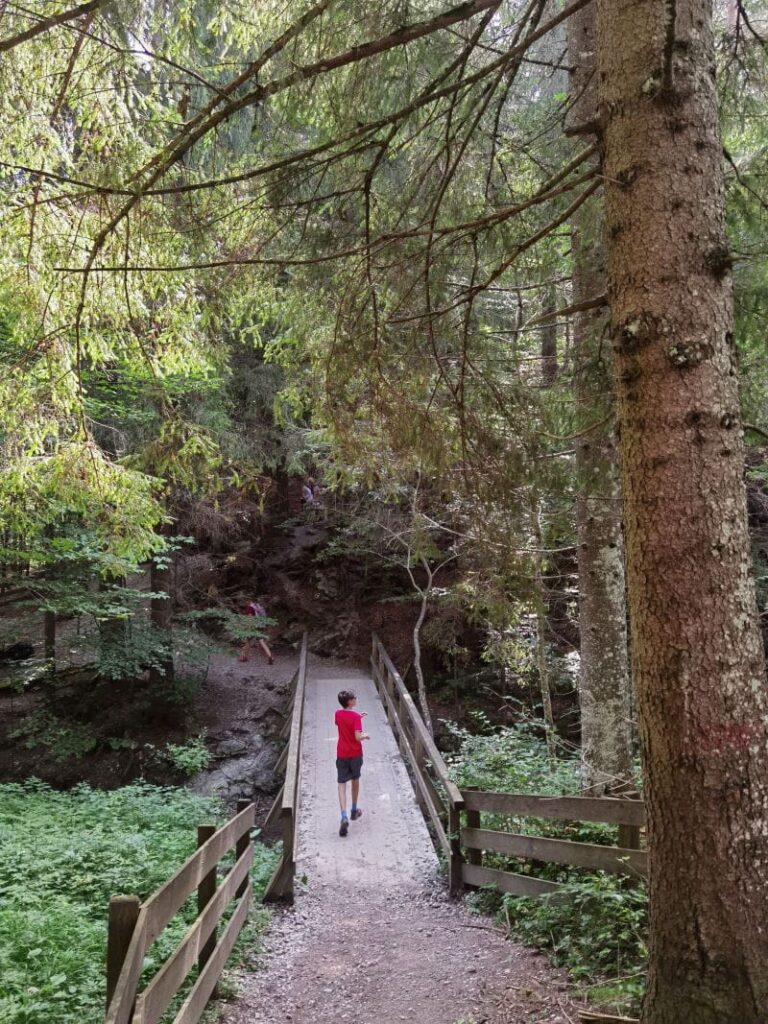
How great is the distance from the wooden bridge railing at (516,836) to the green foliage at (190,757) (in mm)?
5211

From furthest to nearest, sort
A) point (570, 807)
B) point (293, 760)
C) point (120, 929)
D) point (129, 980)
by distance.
A: point (293, 760), point (570, 807), point (120, 929), point (129, 980)

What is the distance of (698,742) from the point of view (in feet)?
7.88

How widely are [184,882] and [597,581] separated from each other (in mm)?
3791

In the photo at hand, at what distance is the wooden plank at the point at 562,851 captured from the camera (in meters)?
4.50

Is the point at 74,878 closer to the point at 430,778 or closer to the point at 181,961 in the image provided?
the point at 181,961

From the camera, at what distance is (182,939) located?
3.87 meters

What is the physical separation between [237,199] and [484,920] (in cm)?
571

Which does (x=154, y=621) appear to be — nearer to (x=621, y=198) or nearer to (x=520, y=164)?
(x=520, y=164)

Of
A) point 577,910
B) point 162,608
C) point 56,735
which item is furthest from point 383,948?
point 162,608

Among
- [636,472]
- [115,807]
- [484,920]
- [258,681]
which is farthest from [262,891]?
[258,681]

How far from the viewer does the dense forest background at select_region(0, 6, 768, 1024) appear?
98.0 inches

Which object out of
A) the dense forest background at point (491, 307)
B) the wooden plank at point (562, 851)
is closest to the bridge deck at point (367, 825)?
the dense forest background at point (491, 307)

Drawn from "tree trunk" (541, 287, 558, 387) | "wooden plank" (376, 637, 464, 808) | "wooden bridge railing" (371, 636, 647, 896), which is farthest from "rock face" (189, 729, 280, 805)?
"tree trunk" (541, 287, 558, 387)

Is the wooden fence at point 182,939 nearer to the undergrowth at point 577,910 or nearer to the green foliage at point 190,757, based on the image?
the undergrowth at point 577,910
